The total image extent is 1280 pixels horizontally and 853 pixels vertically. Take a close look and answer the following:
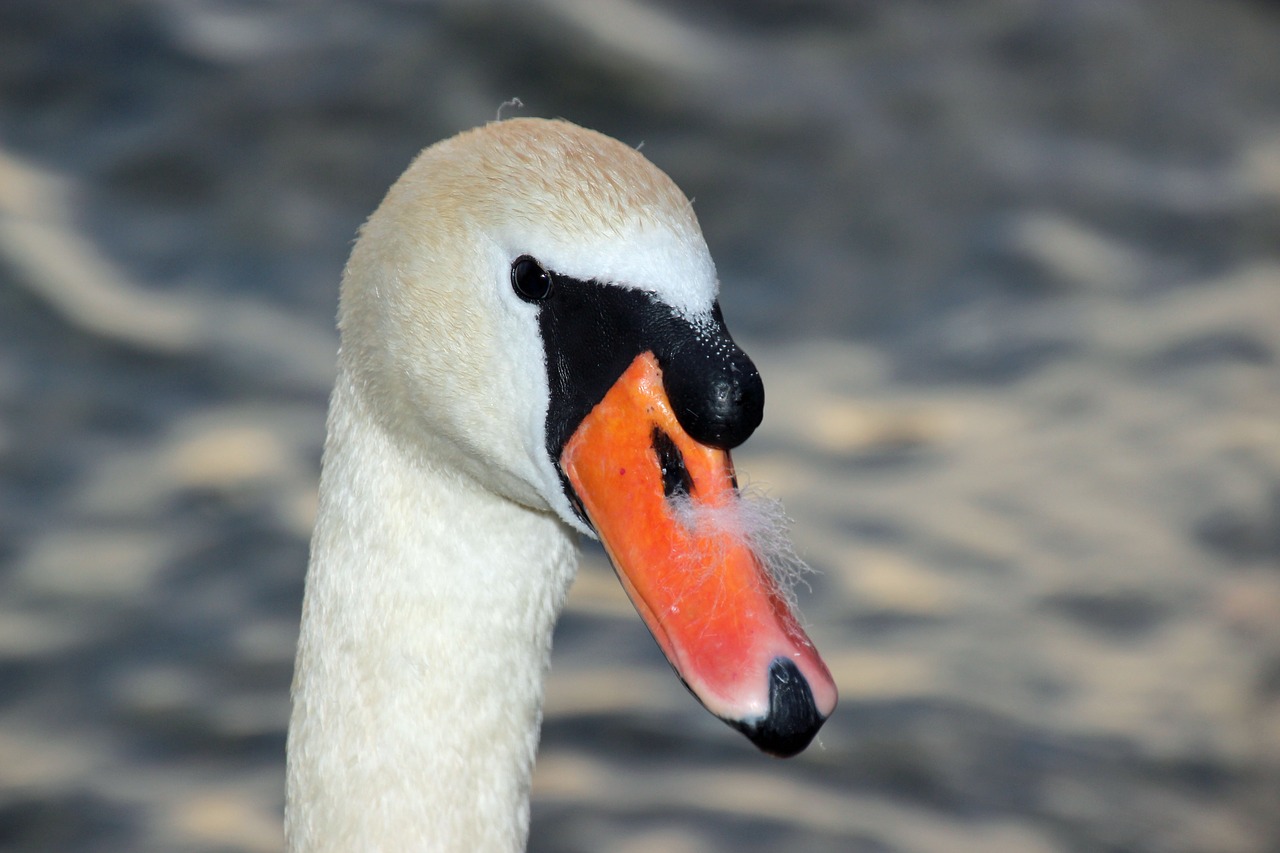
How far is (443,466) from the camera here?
94.3 inches

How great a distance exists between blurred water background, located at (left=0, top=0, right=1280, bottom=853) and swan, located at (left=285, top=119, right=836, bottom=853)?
1.55 metres

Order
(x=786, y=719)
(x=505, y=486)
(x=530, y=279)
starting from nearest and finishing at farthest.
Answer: (x=786, y=719), (x=530, y=279), (x=505, y=486)

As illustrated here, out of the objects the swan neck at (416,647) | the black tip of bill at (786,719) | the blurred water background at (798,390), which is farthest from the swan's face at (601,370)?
the blurred water background at (798,390)

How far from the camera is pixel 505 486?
7.64 feet

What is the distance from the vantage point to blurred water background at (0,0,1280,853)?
13.9 ft

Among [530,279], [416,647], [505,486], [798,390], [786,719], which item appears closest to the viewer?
[786,719]

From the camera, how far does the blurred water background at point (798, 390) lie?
4234 mm

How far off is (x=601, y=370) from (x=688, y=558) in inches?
10.4

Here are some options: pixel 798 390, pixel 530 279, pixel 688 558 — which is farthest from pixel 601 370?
pixel 798 390

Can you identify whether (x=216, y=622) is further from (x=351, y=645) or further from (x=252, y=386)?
(x=351, y=645)

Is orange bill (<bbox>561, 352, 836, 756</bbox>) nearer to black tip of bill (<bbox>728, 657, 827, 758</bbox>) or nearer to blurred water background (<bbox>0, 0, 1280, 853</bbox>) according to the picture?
black tip of bill (<bbox>728, 657, 827, 758</bbox>)

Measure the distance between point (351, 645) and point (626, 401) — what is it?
676mm

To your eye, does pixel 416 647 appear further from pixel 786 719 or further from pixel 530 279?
pixel 786 719

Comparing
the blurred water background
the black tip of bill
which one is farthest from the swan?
the blurred water background
